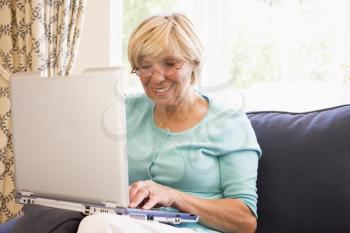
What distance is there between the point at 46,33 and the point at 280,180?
1.35m

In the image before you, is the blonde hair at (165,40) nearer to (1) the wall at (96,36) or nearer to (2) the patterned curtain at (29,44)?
(2) the patterned curtain at (29,44)

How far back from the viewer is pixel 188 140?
139 cm

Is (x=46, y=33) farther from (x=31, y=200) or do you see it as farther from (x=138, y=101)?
(x=31, y=200)

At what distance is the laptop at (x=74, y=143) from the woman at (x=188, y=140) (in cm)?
16

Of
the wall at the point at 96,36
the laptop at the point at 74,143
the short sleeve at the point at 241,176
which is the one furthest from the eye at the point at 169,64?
the wall at the point at 96,36

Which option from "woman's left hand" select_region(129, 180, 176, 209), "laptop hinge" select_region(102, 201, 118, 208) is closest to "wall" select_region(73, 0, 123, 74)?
"woman's left hand" select_region(129, 180, 176, 209)

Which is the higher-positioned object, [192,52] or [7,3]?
[7,3]

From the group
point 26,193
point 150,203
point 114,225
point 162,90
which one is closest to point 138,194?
point 150,203

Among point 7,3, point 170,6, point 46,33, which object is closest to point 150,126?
point 46,33

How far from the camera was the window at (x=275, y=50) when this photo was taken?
218cm

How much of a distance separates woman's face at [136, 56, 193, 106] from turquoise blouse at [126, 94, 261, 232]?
0.10 meters

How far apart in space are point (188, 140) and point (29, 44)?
1131 mm

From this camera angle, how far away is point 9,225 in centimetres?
134

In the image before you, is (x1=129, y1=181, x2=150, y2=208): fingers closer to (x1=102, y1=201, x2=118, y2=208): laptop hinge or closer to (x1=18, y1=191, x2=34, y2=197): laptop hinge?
(x1=102, y1=201, x2=118, y2=208): laptop hinge
